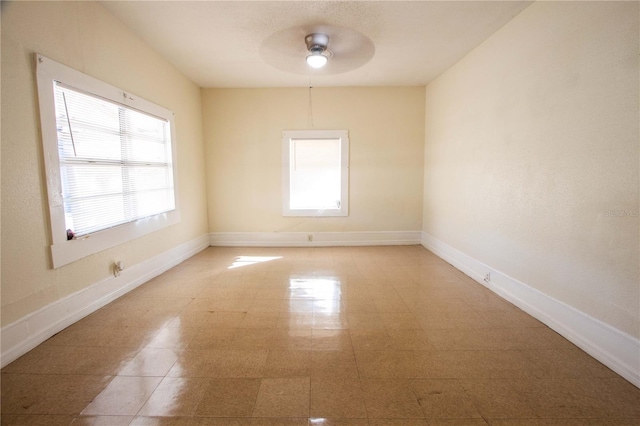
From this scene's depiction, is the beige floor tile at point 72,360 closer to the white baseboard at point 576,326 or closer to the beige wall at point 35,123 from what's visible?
the beige wall at point 35,123

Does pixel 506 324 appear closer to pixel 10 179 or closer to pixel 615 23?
pixel 615 23

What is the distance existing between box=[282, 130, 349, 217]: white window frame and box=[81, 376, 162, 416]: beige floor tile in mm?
3588

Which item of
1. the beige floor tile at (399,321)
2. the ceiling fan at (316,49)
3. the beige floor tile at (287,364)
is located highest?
the ceiling fan at (316,49)

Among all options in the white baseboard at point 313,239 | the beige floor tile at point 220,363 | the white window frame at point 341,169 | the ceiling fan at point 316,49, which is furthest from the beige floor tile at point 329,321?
the ceiling fan at point 316,49

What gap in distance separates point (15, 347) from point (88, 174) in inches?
55.3

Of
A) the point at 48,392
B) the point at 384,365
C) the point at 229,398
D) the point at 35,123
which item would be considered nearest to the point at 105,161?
the point at 35,123

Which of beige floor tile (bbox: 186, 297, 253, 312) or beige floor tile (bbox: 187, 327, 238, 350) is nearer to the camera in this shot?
beige floor tile (bbox: 187, 327, 238, 350)

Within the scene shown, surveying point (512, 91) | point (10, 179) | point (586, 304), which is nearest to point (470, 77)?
point (512, 91)

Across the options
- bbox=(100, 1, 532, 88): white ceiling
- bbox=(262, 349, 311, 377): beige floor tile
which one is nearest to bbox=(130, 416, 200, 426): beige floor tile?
bbox=(262, 349, 311, 377): beige floor tile

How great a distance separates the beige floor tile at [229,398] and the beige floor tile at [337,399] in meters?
0.35

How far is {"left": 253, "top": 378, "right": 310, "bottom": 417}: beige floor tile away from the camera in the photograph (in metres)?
1.51

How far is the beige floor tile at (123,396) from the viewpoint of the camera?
1529mm

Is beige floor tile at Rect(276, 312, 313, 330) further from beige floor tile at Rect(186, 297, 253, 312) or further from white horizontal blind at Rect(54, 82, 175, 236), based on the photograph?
white horizontal blind at Rect(54, 82, 175, 236)

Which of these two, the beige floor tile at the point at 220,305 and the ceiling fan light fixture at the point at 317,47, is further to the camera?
the ceiling fan light fixture at the point at 317,47
